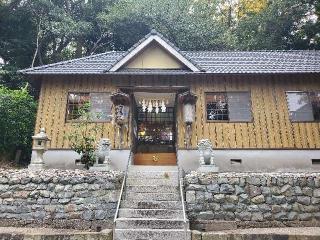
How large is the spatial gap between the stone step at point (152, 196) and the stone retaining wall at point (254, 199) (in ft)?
1.65

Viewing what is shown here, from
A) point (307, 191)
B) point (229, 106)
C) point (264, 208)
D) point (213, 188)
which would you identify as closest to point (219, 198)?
point (213, 188)

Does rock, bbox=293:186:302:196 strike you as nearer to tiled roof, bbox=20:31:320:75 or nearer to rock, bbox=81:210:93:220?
tiled roof, bbox=20:31:320:75

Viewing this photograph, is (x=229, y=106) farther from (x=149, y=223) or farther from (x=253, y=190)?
(x=149, y=223)

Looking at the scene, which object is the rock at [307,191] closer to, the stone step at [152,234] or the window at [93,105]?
the stone step at [152,234]

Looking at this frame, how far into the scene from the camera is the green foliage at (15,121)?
14.2 meters

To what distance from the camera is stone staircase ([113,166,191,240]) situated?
25.5 ft

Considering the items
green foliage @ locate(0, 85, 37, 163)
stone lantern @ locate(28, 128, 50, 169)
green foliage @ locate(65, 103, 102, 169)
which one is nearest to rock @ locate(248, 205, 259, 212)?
green foliage @ locate(65, 103, 102, 169)

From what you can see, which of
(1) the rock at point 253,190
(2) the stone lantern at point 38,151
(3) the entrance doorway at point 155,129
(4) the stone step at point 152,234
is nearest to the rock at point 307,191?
(1) the rock at point 253,190

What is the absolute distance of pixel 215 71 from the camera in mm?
13891

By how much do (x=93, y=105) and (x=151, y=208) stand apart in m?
6.67

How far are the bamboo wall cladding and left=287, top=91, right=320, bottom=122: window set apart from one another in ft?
0.84

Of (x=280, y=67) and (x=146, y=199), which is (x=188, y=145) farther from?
(x=280, y=67)

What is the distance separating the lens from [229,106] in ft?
45.8

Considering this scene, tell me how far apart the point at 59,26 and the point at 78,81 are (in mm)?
13783
